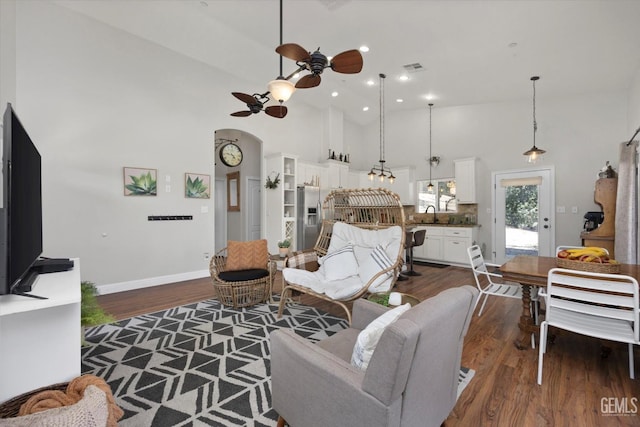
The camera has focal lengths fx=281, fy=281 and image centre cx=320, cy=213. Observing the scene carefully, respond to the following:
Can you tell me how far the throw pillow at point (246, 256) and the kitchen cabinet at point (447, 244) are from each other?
148 inches

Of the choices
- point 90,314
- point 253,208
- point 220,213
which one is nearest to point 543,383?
point 90,314

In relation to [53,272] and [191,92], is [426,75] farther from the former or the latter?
[53,272]

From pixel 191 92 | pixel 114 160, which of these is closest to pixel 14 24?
pixel 114 160

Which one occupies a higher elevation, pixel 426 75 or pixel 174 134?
pixel 426 75

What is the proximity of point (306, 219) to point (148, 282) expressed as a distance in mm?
3211

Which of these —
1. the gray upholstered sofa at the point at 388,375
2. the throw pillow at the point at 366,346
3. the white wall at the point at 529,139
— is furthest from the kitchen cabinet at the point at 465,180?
the throw pillow at the point at 366,346

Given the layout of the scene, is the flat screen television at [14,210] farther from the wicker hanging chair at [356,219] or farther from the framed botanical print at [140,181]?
the framed botanical print at [140,181]

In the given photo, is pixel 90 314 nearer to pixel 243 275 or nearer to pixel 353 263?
pixel 243 275

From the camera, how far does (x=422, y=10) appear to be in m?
3.55

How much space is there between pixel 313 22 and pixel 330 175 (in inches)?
141

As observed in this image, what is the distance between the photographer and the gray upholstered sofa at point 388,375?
1.01 metres

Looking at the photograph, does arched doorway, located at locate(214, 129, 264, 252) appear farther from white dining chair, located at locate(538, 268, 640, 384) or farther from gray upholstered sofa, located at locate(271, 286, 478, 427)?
white dining chair, located at locate(538, 268, 640, 384)

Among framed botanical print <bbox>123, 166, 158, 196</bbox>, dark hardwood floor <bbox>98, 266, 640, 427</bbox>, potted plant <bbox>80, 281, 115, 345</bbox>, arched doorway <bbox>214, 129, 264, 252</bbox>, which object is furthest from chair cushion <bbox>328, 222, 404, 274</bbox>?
arched doorway <bbox>214, 129, 264, 252</bbox>

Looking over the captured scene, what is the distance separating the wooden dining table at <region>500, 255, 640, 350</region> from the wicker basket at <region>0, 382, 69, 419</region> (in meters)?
2.86
